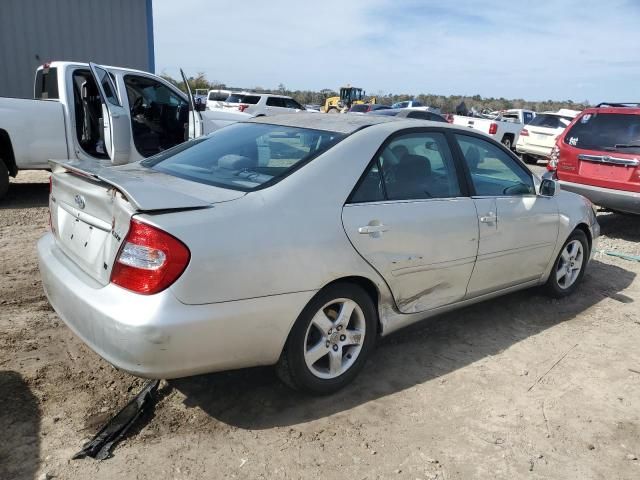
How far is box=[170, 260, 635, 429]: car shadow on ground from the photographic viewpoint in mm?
2898

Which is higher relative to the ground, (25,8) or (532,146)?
(25,8)

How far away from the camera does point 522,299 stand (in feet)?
15.5

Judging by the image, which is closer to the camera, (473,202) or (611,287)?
(473,202)

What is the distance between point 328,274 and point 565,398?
5.36 feet

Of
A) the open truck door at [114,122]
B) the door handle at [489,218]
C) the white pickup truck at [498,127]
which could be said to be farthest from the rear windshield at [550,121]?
the door handle at [489,218]

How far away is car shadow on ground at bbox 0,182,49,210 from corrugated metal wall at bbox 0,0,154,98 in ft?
14.0

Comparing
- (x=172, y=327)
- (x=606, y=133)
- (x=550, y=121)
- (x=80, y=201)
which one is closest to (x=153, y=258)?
(x=172, y=327)

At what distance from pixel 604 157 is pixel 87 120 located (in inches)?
279

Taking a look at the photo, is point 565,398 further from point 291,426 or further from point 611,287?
point 611,287

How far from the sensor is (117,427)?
2637mm

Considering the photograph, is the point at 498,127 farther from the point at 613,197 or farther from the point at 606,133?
the point at 613,197

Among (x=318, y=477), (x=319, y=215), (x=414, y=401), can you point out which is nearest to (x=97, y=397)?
(x=318, y=477)

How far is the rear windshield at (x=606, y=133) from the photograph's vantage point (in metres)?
6.77

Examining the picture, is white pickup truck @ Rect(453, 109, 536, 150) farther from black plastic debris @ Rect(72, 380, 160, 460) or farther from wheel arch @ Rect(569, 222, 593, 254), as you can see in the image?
black plastic debris @ Rect(72, 380, 160, 460)
